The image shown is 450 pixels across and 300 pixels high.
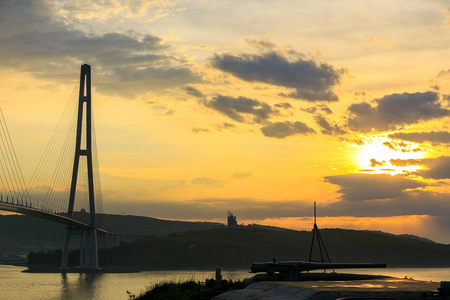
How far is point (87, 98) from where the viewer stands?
13700 centimetres

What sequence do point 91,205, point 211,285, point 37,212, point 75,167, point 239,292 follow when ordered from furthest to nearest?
point 91,205 → point 75,167 → point 37,212 → point 211,285 → point 239,292

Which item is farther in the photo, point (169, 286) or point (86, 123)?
point (86, 123)

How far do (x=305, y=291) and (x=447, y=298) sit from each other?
4426 millimetres

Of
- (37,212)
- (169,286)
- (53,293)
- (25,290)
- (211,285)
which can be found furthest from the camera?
(37,212)

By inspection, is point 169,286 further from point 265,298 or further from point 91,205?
point 91,205

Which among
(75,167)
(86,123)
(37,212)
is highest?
(86,123)

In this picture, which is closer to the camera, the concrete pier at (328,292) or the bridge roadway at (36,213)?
the concrete pier at (328,292)

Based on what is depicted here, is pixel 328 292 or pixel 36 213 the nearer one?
pixel 328 292

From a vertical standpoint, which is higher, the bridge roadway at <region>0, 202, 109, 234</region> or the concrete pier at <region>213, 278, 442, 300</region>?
the bridge roadway at <region>0, 202, 109, 234</region>

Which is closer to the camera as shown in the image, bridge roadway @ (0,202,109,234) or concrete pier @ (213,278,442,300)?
concrete pier @ (213,278,442,300)

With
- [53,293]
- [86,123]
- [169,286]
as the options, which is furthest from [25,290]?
[169,286]

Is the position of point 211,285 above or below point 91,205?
below

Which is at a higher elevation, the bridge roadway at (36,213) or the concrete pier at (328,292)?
the bridge roadway at (36,213)

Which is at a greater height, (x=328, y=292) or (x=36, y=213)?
(x=36, y=213)
